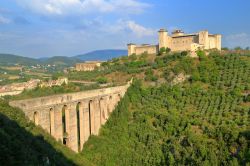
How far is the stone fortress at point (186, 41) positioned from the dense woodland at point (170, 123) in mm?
5555

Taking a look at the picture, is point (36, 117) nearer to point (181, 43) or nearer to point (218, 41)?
point (181, 43)

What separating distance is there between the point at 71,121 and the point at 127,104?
9.11 metres

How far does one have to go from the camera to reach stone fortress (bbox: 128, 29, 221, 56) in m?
46.9

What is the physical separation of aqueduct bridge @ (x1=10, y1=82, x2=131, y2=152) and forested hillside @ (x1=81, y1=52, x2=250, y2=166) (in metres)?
0.85

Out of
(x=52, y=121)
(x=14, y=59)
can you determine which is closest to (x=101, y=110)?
(x=52, y=121)

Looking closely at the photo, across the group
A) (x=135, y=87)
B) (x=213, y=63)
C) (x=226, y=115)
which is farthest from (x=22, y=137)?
(x=213, y=63)

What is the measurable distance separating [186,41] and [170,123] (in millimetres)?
22783

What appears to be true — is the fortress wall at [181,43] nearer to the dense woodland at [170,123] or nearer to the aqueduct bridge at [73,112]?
the dense woodland at [170,123]

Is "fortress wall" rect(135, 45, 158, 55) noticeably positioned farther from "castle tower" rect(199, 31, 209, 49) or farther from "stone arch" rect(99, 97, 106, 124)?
"stone arch" rect(99, 97, 106, 124)

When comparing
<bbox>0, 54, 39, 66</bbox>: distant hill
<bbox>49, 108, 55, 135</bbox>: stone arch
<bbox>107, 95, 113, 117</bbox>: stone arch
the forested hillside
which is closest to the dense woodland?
the forested hillside

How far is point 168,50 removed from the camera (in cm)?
4856

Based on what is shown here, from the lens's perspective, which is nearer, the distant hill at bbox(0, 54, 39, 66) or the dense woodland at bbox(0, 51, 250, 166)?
the dense woodland at bbox(0, 51, 250, 166)

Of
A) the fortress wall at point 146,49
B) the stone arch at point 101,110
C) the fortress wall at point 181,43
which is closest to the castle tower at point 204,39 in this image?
the fortress wall at point 181,43

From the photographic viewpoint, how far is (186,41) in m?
48.2
